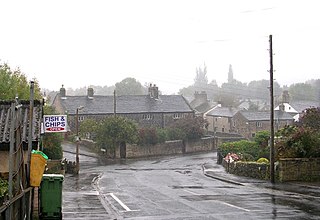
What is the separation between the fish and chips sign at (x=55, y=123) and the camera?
15.3 meters

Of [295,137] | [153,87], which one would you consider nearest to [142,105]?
[153,87]

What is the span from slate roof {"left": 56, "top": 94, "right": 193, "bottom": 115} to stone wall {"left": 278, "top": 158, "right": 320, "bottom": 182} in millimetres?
46513

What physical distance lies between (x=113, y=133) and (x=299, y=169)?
2984 centimetres

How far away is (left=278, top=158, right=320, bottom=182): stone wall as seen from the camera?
96.0ft

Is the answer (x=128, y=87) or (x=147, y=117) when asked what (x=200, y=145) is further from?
(x=128, y=87)

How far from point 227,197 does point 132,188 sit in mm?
6622

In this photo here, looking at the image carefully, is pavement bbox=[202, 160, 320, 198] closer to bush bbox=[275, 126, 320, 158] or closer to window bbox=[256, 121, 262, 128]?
bush bbox=[275, 126, 320, 158]

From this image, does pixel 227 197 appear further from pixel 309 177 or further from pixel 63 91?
pixel 63 91

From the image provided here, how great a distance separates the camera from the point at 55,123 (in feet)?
50.5

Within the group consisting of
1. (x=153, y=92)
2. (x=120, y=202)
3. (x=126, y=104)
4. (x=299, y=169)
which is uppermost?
(x=153, y=92)

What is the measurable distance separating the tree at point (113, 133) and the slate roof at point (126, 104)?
53.9 ft

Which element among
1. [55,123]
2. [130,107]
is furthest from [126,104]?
[55,123]

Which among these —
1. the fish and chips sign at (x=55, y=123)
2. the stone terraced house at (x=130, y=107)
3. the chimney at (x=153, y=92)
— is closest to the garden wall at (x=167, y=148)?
the stone terraced house at (x=130, y=107)

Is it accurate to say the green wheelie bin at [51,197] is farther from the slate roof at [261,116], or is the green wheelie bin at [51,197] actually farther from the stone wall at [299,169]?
the slate roof at [261,116]
